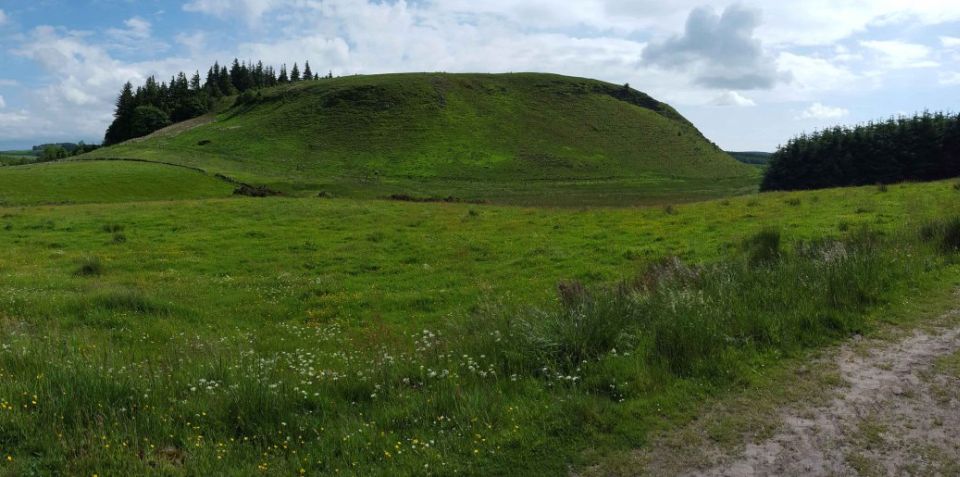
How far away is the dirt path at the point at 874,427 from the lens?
17.2ft

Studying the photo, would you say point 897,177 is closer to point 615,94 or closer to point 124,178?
point 124,178

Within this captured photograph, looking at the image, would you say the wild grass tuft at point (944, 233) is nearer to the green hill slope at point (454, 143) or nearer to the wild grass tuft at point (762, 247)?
the wild grass tuft at point (762, 247)

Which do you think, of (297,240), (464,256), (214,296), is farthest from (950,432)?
(297,240)

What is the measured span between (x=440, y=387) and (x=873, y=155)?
259 feet

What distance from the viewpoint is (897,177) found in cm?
6750

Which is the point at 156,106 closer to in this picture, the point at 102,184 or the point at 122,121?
the point at 122,121

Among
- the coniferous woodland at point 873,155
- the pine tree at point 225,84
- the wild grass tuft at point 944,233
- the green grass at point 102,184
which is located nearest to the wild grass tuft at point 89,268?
the wild grass tuft at point 944,233

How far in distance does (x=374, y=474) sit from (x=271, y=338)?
767 centimetres

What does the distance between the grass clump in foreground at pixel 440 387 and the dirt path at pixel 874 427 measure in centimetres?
84

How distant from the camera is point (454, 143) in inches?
4562

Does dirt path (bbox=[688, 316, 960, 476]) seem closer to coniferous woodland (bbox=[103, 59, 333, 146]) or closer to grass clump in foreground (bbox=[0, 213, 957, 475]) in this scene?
grass clump in foreground (bbox=[0, 213, 957, 475])

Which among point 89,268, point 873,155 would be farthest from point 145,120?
point 873,155

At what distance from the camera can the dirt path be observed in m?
5.24

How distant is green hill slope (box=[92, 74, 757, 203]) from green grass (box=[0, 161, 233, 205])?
24.8 feet
